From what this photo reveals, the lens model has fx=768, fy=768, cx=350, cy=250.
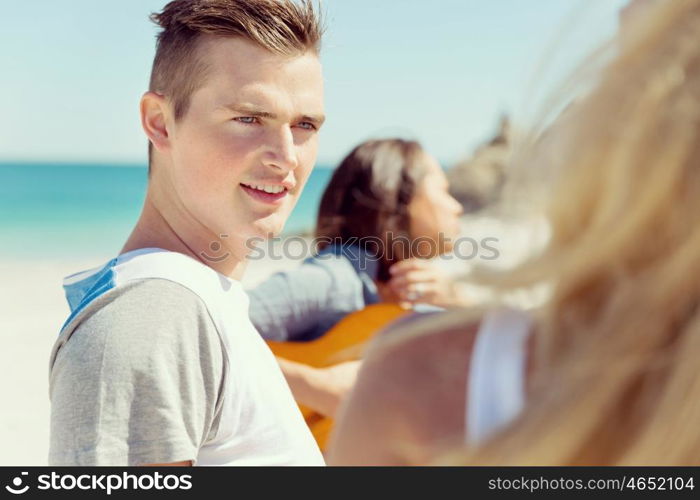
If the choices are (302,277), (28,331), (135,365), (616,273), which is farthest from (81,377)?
(28,331)

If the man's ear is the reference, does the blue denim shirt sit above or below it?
below

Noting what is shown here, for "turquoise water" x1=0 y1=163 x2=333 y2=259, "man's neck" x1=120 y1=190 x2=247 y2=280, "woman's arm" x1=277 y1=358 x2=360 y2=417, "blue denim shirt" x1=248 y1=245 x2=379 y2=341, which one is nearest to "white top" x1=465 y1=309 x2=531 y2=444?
"man's neck" x1=120 y1=190 x2=247 y2=280

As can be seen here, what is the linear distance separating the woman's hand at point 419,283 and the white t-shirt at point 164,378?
1.50 m

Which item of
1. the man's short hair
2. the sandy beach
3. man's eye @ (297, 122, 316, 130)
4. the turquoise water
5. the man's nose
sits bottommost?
the sandy beach

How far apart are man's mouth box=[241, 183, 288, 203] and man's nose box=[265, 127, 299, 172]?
60 mm

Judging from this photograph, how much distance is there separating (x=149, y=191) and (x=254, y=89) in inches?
14.8

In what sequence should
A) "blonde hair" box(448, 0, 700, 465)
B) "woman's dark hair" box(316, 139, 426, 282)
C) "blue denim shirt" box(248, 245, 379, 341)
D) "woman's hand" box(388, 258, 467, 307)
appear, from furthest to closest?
1. "woman's dark hair" box(316, 139, 426, 282)
2. "woman's hand" box(388, 258, 467, 307)
3. "blue denim shirt" box(248, 245, 379, 341)
4. "blonde hair" box(448, 0, 700, 465)

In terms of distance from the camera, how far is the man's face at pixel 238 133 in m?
1.93

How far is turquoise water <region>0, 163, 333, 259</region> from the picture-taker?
23.2 metres

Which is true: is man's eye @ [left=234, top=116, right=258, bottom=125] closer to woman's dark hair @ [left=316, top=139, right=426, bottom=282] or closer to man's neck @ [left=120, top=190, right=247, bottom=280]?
man's neck @ [left=120, top=190, right=247, bottom=280]

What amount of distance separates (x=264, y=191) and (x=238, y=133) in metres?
0.16

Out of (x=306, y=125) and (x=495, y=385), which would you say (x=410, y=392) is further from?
(x=306, y=125)

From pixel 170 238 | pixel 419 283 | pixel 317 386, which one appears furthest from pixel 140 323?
pixel 419 283

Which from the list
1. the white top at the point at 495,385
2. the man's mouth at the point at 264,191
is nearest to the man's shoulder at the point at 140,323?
the man's mouth at the point at 264,191
